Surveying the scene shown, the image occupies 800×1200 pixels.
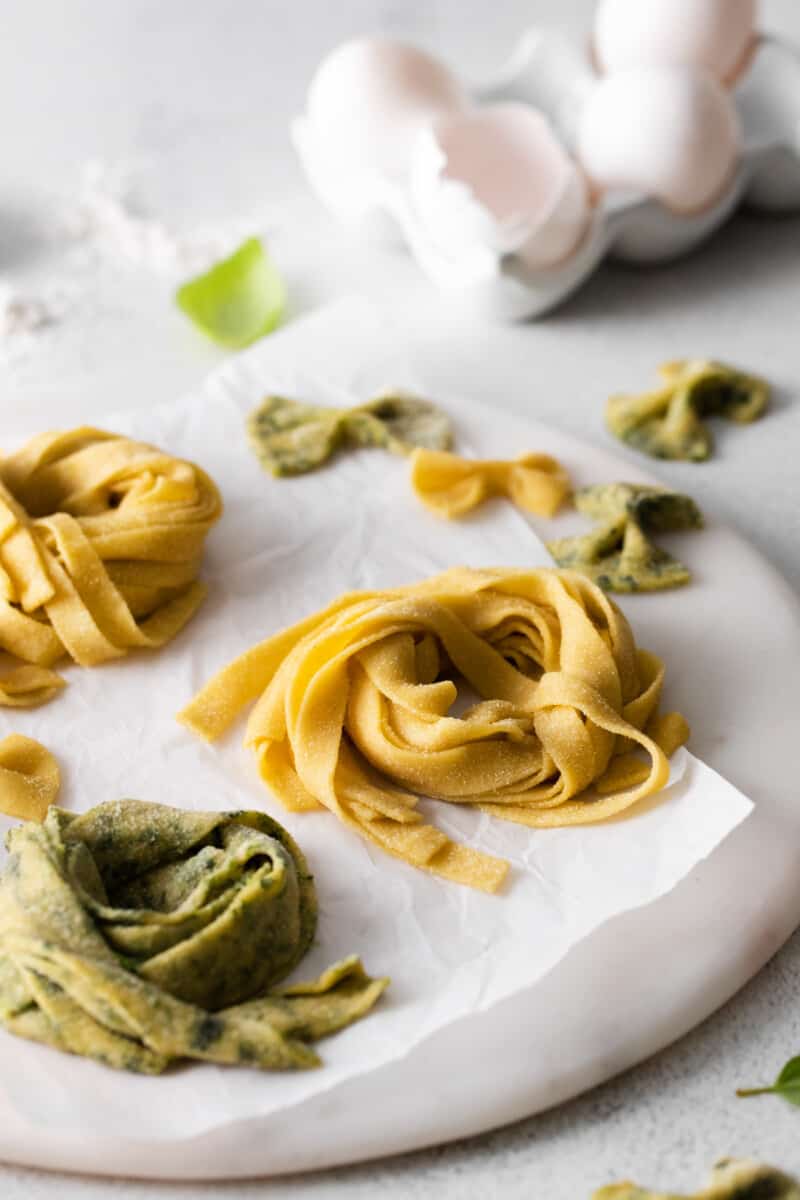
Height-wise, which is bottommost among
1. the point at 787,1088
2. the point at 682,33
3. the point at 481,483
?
the point at 787,1088

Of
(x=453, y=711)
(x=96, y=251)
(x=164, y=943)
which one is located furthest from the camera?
(x=96, y=251)

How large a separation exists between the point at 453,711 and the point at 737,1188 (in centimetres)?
68

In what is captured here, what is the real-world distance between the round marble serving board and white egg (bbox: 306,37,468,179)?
1.25 metres

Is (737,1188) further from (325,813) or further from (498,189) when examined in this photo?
(498,189)

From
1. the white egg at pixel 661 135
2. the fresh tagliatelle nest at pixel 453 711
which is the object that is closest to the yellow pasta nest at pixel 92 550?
the fresh tagliatelle nest at pixel 453 711

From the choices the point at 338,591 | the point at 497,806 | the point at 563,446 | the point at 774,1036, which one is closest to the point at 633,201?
the point at 563,446

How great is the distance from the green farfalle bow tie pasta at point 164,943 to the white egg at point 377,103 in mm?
1538

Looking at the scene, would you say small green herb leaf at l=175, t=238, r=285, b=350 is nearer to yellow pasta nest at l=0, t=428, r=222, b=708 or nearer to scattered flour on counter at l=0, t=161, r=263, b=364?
scattered flour on counter at l=0, t=161, r=263, b=364

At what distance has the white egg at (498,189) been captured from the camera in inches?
107

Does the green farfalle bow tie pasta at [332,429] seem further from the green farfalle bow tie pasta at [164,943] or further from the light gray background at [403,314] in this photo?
the green farfalle bow tie pasta at [164,943]

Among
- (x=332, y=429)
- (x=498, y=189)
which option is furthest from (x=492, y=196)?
(x=332, y=429)

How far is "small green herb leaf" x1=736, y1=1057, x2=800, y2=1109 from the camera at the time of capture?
1.68 meters

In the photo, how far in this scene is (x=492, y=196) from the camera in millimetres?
2846

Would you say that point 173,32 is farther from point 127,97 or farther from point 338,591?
point 338,591
